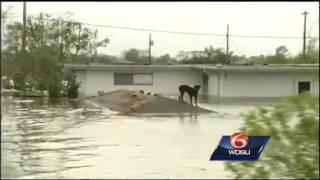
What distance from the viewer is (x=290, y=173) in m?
4.14

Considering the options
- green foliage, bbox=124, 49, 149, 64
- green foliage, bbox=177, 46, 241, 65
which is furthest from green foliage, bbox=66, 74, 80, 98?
green foliage, bbox=177, 46, 241, 65

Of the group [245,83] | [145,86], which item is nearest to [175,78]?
[145,86]

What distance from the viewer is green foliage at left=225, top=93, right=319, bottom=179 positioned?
3.90m

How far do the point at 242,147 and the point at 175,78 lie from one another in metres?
34.3

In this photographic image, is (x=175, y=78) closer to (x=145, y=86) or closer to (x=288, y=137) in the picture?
(x=145, y=86)

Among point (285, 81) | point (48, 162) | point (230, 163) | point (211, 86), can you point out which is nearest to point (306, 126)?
point (230, 163)

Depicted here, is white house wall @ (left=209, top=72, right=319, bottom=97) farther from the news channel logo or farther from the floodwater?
the news channel logo

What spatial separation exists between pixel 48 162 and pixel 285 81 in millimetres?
24170

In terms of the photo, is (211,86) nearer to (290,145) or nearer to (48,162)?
(48,162)

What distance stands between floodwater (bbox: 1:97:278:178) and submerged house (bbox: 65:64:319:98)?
15.1 metres

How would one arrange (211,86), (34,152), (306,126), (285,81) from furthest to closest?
(211,86)
(285,81)
(34,152)
(306,126)

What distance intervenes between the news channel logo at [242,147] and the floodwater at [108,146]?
1.72m

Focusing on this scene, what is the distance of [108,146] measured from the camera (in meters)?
11.9

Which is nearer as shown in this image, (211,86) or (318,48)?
(318,48)
